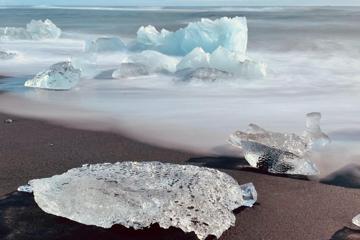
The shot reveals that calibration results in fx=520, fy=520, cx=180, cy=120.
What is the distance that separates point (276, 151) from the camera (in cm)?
296

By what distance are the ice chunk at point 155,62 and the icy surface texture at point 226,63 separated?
0.16 m

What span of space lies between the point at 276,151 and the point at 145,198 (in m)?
1.10

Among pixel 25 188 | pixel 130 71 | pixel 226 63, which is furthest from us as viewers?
pixel 130 71

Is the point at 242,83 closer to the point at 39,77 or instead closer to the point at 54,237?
the point at 39,77

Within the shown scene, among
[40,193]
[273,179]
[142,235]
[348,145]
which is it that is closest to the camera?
[142,235]

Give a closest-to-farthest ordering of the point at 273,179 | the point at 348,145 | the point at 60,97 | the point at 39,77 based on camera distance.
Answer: the point at 273,179, the point at 348,145, the point at 60,97, the point at 39,77

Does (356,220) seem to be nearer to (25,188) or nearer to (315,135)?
Answer: (315,135)

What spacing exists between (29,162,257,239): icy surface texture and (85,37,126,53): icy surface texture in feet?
24.7

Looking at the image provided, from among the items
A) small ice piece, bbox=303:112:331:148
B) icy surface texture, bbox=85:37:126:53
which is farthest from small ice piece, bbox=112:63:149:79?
small ice piece, bbox=303:112:331:148

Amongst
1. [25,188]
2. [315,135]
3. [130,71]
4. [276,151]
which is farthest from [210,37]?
[25,188]

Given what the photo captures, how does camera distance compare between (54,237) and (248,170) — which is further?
(248,170)

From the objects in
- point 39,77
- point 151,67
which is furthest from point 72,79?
point 151,67

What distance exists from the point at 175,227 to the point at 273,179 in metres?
0.89

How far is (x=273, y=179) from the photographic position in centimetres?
284
